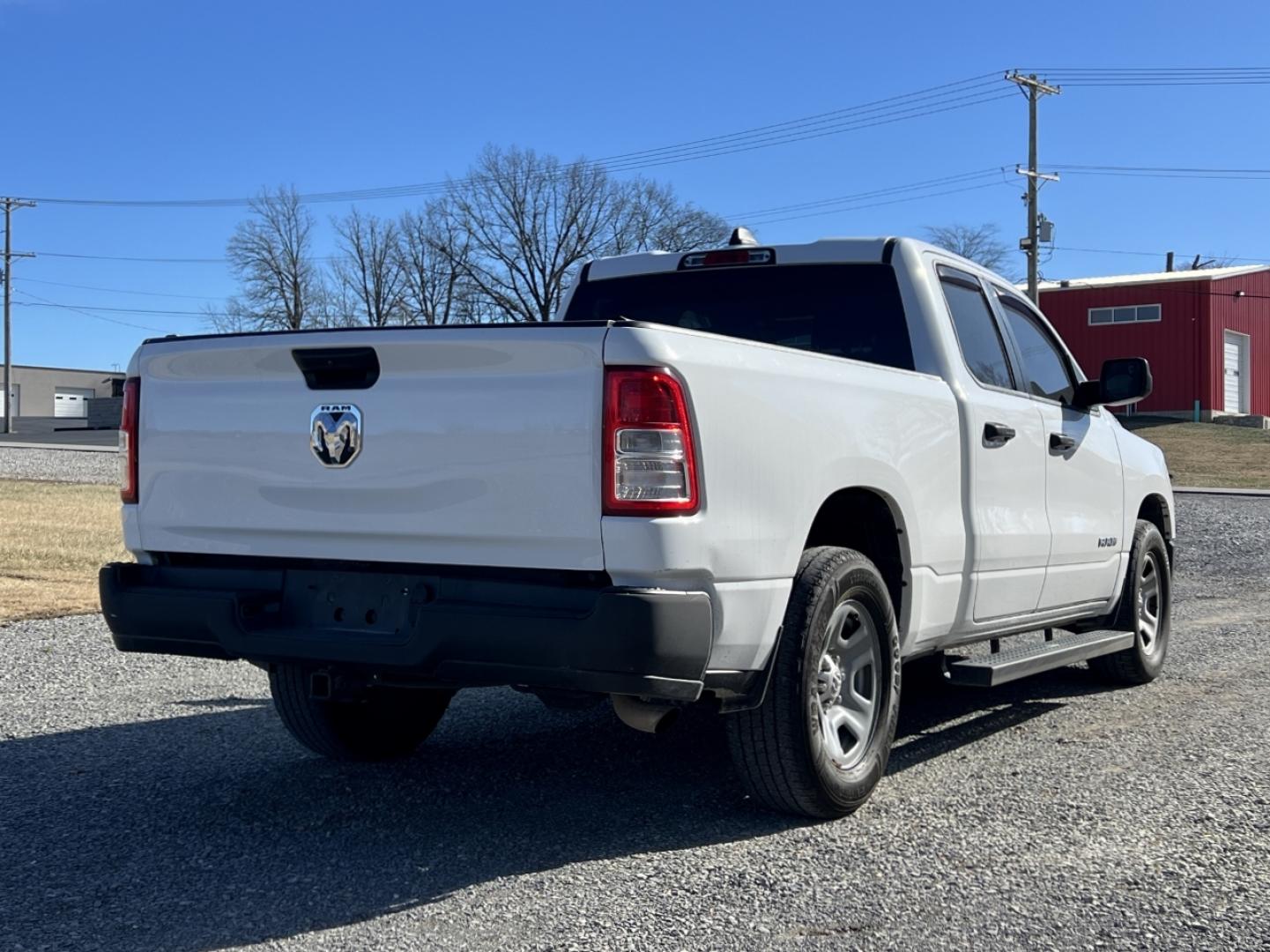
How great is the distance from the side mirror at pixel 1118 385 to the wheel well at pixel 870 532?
202cm

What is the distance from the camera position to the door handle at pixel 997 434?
218 inches

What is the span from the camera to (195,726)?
6.21m

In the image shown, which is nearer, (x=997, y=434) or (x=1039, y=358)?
(x=997, y=434)

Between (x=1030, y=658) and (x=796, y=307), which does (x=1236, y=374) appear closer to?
(x=1030, y=658)

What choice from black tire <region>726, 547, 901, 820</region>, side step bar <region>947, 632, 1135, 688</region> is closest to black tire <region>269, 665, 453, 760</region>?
black tire <region>726, 547, 901, 820</region>

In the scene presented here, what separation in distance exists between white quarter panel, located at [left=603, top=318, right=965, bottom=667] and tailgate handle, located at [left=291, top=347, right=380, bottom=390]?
822 mm

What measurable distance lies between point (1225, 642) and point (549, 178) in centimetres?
6237

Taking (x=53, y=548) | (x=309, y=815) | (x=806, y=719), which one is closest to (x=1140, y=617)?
(x=806, y=719)

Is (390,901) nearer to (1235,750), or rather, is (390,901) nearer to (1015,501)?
(1015,501)

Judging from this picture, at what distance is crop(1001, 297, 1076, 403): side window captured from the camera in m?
6.38

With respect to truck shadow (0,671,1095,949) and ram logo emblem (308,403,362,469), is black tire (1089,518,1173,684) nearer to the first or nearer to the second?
truck shadow (0,671,1095,949)

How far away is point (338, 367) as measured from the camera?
4.27 m

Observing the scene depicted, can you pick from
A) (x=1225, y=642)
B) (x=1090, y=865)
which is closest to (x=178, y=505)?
(x=1090, y=865)

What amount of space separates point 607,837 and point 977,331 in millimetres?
2831
